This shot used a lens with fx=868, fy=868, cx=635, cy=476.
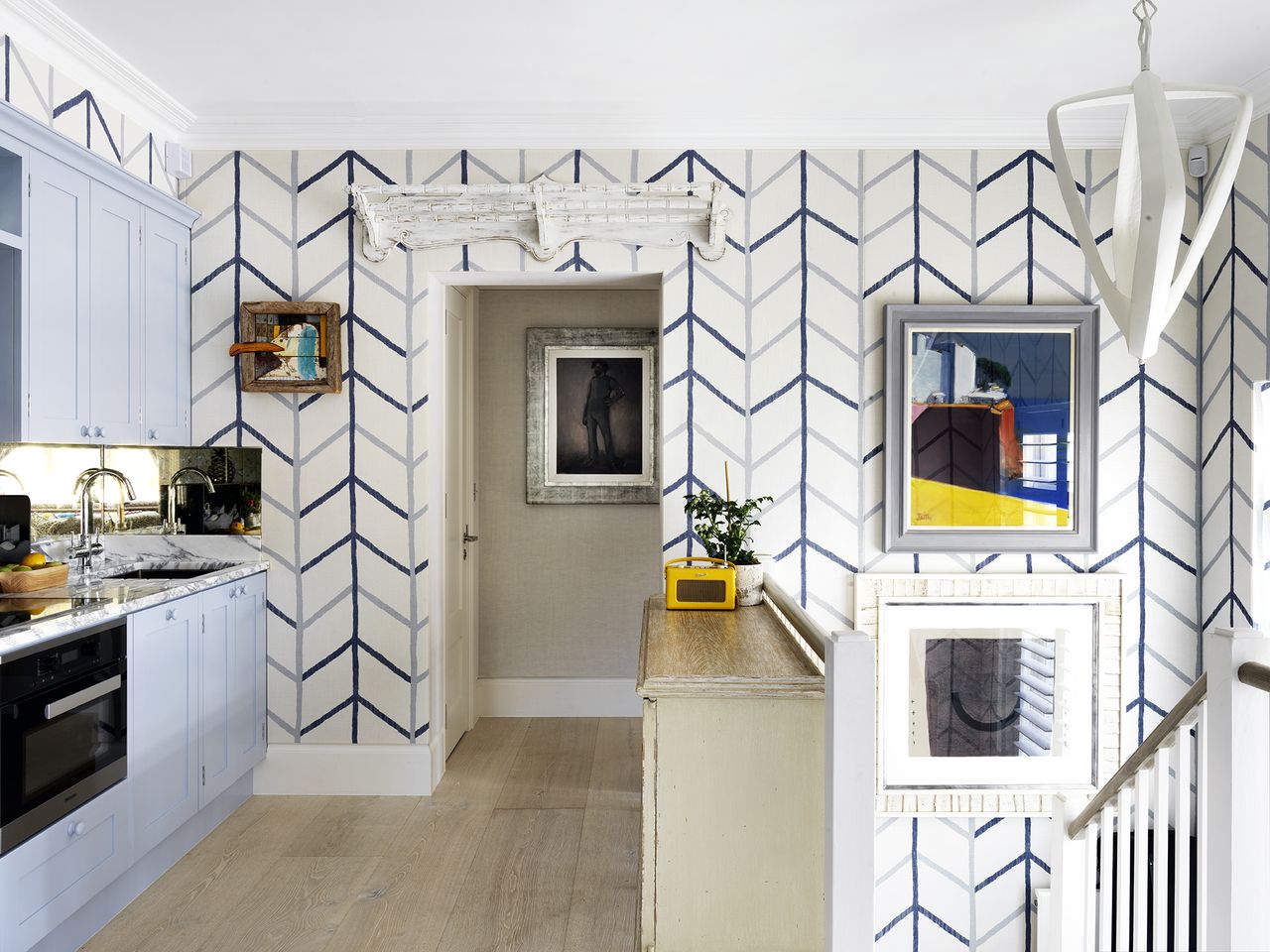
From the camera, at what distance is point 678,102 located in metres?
3.27

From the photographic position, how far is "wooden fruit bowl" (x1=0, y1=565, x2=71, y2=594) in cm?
266

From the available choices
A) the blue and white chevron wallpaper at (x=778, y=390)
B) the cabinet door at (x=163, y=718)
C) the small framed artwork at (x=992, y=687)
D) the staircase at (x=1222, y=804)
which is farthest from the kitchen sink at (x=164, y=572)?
the staircase at (x=1222, y=804)

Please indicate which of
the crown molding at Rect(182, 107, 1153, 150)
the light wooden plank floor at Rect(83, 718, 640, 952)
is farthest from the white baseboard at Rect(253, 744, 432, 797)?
the crown molding at Rect(182, 107, 1153, 150)

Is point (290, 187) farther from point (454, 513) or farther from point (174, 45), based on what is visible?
point (454, 513)

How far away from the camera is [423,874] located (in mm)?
2867

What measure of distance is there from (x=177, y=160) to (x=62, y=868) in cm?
255

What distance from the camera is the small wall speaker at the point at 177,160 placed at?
340 centimetres

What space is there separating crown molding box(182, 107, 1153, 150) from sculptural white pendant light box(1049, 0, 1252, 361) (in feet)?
4.31

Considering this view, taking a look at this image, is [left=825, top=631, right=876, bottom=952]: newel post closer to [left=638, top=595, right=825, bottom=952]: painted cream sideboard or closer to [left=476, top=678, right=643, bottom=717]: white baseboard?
[left=638, top=595, right=825, bottom=952]: painted cream sideboard

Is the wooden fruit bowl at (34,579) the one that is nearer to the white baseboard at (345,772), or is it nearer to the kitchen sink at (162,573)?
the kitchen sink at (162,573)

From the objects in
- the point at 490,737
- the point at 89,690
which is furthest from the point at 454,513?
the point at 89,690

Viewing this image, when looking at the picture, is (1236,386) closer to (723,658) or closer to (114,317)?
(723,658)

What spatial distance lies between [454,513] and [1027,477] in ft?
8.03

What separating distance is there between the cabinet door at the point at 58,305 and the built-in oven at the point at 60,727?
2.27 ft
